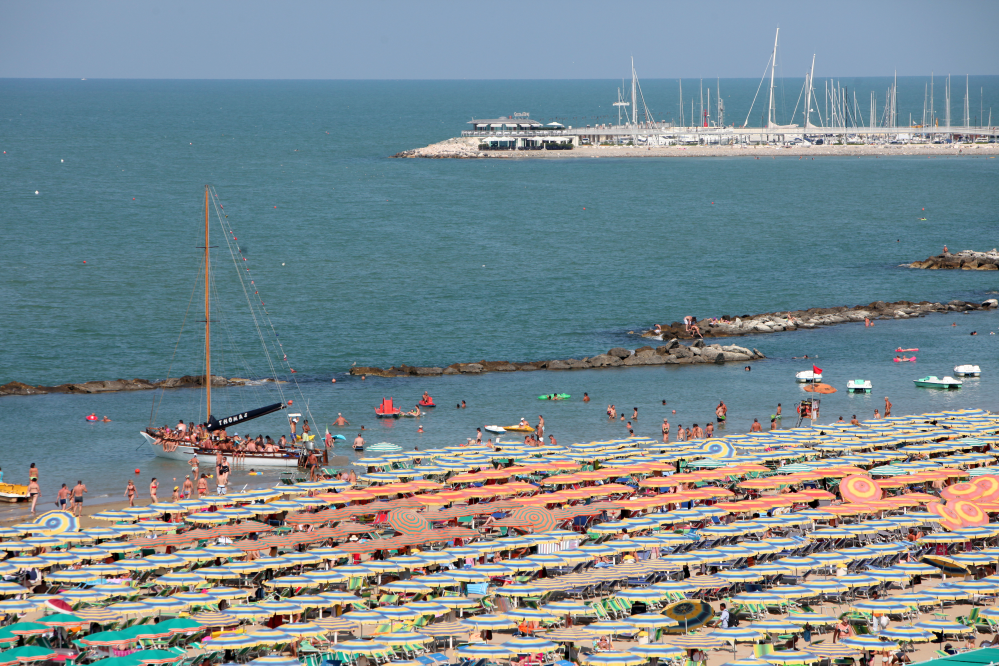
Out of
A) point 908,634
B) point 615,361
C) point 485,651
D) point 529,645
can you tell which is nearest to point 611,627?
point 529,645

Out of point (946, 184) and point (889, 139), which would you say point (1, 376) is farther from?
point (889, 139)

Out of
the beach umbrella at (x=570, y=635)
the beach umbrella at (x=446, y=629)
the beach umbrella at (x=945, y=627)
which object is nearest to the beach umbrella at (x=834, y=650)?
the beach umbrella at (x=945, y=627)

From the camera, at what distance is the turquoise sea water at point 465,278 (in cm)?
4378

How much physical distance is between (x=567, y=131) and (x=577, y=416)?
404ft

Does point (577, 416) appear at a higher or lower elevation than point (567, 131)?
lower

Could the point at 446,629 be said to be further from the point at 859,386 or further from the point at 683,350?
the point at 683,350

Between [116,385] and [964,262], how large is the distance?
54291 mm

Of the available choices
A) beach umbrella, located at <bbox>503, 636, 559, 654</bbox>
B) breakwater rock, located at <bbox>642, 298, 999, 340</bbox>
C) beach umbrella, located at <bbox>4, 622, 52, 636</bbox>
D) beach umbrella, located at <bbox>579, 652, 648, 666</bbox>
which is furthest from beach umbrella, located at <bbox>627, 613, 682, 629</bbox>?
breakwater rock, located at <bbox>642, 298, 999, 340</bbox>

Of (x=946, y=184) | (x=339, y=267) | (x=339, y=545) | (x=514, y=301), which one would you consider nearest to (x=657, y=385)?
(x=514, y=301)

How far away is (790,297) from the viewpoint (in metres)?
65.1

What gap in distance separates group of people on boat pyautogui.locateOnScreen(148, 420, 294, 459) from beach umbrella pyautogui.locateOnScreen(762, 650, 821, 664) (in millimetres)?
20241

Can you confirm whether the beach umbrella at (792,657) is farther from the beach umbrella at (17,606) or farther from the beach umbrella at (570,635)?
the beach umbrella at (17,606)

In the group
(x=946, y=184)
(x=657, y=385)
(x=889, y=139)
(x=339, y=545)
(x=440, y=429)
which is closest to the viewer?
(x=339, y=545)

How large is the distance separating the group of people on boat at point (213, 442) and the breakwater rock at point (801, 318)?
24777mm
